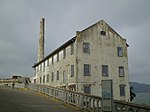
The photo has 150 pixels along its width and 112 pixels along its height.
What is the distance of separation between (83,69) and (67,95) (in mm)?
10925

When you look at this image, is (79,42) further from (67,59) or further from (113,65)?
(113,65)

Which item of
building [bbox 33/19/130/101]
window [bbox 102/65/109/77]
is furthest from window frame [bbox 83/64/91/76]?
window [bbox 102/65/109/77]

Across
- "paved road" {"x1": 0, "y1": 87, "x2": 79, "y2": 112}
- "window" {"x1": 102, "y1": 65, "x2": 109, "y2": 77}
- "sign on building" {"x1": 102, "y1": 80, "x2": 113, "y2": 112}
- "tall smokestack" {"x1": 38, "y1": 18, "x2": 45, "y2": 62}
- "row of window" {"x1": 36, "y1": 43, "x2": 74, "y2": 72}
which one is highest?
"tall smokestack" {"x1": 38, "y1": 18, "x2": 45, "y2": 62}

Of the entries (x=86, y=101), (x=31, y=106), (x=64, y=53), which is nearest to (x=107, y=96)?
Result: (x=86, y=101)

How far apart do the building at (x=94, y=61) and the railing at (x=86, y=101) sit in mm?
5091

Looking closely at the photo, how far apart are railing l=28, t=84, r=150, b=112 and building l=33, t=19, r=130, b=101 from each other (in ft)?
16.7

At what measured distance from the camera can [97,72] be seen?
1169 inches

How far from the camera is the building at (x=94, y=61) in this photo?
28.6m

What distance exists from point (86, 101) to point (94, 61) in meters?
15.7

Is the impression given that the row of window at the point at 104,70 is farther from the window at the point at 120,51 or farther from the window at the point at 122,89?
the window at the point at 120,51

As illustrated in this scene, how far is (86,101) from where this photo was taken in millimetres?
14516

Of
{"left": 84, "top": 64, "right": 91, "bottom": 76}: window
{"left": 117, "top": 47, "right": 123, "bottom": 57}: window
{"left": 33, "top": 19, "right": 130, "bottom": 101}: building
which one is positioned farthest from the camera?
{"left": 117, "top": 47, "right": 123, "bottom": 57}: window

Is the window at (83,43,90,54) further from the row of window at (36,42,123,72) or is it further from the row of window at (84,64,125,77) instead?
the row of window at (84,64,125,77)

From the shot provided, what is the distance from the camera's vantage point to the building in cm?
2864
